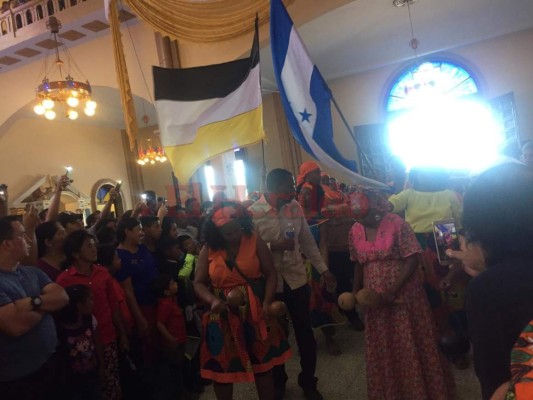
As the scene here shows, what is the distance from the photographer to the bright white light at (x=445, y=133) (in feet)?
30.2

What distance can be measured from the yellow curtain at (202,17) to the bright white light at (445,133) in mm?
5825

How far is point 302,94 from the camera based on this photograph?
2.82 m

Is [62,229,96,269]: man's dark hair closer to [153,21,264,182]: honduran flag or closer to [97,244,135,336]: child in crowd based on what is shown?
[97,244,135,336]: child in crowd

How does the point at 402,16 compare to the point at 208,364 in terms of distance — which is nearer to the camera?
the point at 208,364

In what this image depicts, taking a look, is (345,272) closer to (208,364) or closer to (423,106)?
(208,364)

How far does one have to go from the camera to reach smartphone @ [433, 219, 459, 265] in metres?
2.33

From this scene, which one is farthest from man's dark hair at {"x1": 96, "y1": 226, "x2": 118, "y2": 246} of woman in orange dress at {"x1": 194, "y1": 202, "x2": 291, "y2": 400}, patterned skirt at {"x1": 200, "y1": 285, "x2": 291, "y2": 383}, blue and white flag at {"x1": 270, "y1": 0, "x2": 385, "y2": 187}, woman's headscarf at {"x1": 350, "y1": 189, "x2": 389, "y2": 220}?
woman's headscarf at {"x1": 350, "y1": 189, "x2": 389, "y2": 220}

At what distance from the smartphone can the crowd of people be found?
152mm

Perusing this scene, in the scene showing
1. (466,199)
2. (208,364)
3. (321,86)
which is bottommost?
(208,364)

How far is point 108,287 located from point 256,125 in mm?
1473

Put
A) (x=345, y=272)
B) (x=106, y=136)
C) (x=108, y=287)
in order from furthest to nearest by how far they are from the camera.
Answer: (x=106, y=136)
(x=345, y=272)
(x=108, y=287)

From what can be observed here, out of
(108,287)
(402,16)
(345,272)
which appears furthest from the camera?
(402,16)

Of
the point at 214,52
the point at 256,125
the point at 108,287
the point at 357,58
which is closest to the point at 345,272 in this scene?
the point at 256,125

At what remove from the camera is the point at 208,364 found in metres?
2.49
